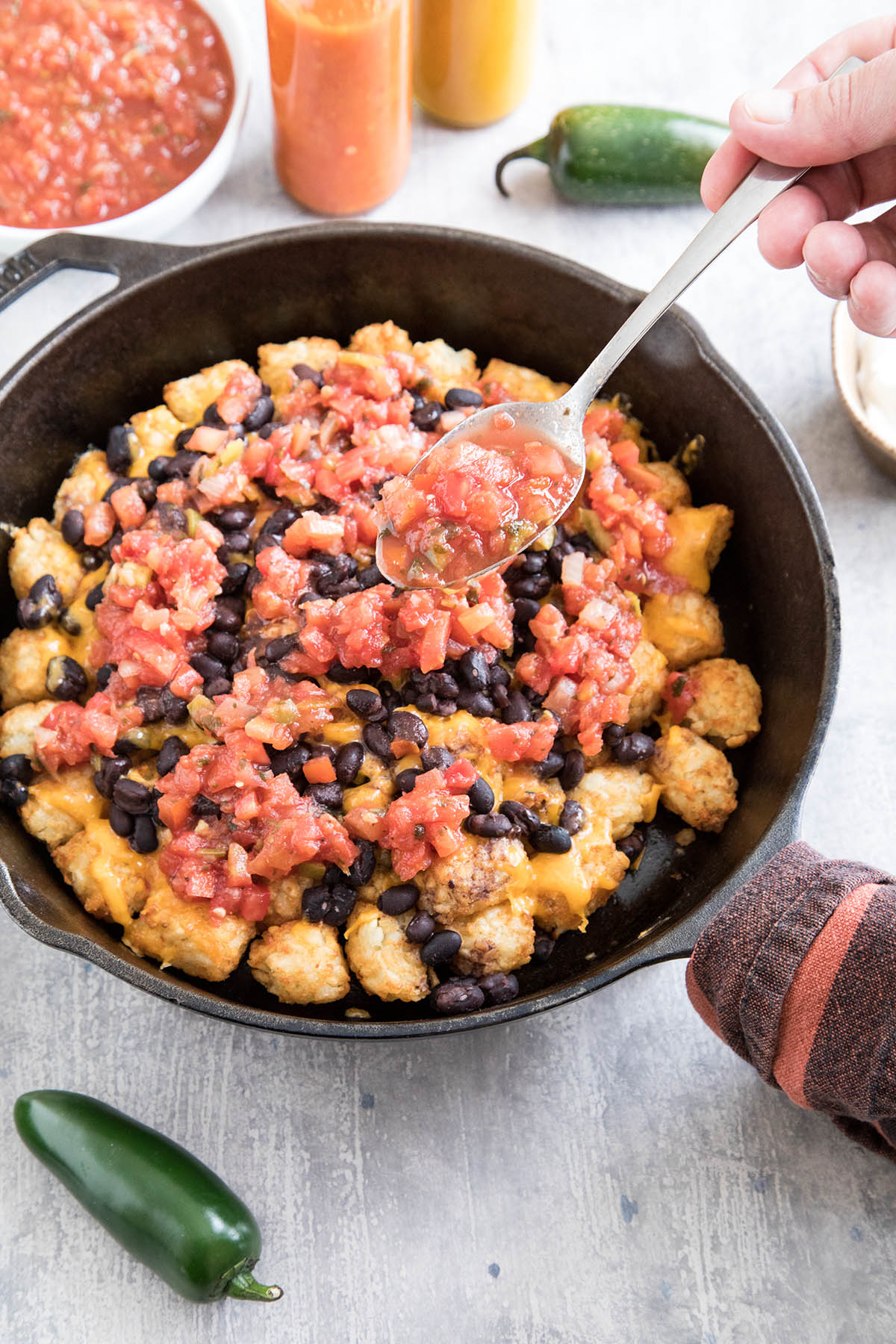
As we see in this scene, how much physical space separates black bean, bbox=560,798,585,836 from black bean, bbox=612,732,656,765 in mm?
261

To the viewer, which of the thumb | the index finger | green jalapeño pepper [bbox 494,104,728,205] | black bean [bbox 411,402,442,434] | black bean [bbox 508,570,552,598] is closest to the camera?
the thumb

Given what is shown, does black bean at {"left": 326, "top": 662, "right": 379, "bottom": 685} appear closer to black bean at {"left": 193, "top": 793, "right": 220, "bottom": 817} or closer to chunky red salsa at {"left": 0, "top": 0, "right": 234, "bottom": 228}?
black bean at {"left": 193, "top": 793, "right": 220, "bottom": 817}

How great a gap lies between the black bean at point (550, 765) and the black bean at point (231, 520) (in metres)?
1.37

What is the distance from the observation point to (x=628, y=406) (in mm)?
4469

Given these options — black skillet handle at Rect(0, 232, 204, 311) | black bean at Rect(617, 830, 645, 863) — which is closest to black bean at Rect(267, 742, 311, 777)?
black bean at Rect(617, 830, 645, 863)

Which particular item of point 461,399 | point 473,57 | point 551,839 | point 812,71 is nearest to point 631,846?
point 551,839

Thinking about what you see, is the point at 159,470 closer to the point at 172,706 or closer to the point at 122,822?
the point at 172,706

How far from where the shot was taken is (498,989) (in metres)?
3.53

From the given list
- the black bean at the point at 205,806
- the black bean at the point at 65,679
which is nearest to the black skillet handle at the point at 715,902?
the black bean at the point at 205,806

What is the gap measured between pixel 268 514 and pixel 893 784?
2.68 meters

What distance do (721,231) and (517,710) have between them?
161 cm

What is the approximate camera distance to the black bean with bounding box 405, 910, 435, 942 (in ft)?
11.5

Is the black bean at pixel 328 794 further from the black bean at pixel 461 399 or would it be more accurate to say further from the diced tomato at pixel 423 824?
the black bean at pixel 461 399

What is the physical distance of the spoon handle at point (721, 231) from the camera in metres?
3.34
